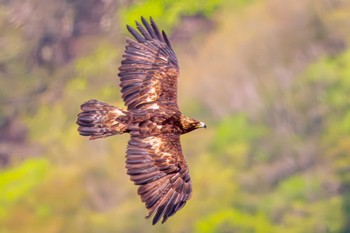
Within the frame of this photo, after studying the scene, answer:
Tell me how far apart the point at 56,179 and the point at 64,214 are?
1342 mm

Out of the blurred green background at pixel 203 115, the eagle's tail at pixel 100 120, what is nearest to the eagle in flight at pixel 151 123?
the eagle's tail at pixel 100 120

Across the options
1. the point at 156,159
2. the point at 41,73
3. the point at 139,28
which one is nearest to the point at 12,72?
the point at 41,73

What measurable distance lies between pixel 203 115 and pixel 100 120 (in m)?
18.1

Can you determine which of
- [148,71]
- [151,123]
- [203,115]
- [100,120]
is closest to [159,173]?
[151,123]

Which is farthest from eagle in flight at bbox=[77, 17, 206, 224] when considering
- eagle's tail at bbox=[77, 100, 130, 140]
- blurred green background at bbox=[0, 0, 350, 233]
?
blurred green background at bbox=[0, 0, 350, 233]

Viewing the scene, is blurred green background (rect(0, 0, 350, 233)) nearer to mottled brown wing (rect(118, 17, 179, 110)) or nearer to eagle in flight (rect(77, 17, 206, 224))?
mottled brown wing (rect(118, 17, 179, 110))

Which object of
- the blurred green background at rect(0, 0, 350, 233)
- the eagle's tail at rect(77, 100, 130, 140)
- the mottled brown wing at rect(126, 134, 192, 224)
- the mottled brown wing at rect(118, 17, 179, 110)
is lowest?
the mottled brown wing at rect(126, 134, 192, 224)

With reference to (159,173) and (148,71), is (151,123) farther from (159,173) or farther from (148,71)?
(148,71)

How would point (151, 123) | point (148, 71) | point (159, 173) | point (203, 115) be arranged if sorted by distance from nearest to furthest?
1. point (159, 173)
2. point (151, 123)
3. point (148, 71)
4. point (203, 115)

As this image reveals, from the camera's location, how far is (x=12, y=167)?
37.8 meters

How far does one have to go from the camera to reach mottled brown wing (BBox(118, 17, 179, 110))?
66.2ft

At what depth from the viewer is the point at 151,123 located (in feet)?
62.5

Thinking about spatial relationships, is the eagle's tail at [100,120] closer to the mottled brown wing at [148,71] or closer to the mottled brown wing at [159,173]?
the mottled brown wing at [159,173]

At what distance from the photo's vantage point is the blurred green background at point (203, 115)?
36.6 m
